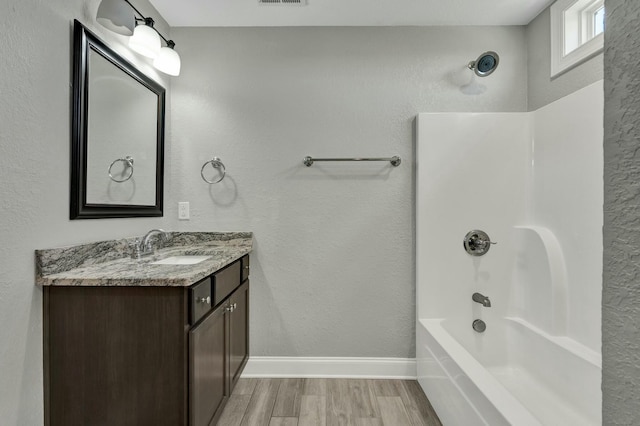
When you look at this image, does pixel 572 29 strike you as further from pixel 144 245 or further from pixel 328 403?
pixel 144 245

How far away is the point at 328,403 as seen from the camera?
1.99 m

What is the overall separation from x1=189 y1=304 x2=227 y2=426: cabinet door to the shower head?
2.15 metres

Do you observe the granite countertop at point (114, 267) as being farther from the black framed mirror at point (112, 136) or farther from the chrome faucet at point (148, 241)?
the black framed mirror at point (112, 136)

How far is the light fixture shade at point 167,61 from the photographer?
1.93 metres

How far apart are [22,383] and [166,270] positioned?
2.04 ft

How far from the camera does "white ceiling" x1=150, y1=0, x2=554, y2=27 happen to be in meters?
2.08

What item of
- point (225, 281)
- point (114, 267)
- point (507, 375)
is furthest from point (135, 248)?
point (507, 375)

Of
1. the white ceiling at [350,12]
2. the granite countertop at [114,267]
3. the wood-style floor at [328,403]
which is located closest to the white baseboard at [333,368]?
the wood-style floor at [328,403]

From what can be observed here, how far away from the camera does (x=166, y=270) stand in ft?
4.53

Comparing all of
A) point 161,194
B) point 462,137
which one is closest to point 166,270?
point 161,194

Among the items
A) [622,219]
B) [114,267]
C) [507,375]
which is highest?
[622,219]

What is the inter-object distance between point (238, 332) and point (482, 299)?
1.56 metres

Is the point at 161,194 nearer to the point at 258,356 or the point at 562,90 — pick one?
the point at 258,356

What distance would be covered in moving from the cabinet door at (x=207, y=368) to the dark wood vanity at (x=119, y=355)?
0.01 m
